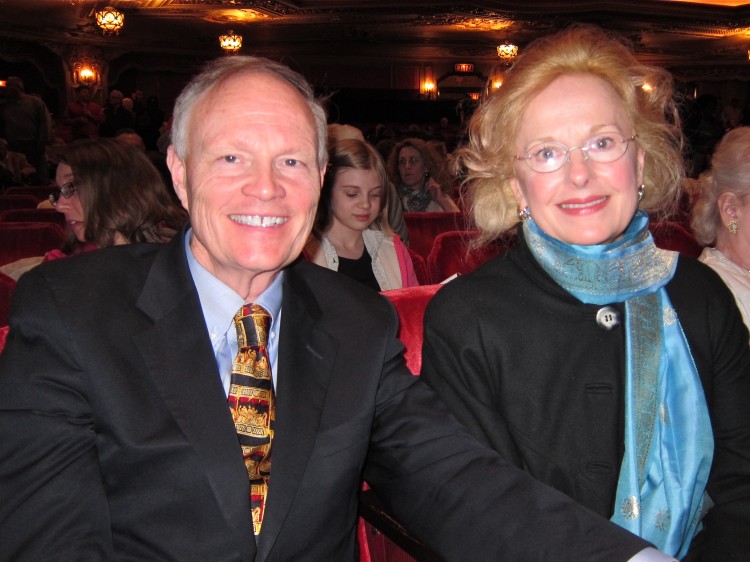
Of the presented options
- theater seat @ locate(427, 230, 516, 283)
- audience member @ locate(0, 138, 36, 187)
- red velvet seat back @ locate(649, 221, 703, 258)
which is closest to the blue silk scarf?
theater seat @ locate(427, 230, 516, 283)

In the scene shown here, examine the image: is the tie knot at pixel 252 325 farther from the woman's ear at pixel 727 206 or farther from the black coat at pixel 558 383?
the woman's ear at pixel 727 206

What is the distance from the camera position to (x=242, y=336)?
4.51 ft

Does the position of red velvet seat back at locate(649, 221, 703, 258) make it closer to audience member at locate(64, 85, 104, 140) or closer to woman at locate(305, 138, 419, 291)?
woman at locate(305, 138, 419, 291)

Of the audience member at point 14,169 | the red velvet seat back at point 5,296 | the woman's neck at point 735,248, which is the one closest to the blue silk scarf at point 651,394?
the woman's neck at point 735,248

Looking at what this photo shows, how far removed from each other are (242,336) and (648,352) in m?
0.90

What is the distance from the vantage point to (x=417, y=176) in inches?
222

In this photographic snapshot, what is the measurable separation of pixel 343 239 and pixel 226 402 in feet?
7.68

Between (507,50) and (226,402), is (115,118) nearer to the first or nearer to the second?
(507,50)

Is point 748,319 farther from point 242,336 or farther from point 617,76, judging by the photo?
point 242,336

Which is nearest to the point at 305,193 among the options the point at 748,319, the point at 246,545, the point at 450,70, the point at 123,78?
the point at 246,545

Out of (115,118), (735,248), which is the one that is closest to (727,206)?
(735,248)

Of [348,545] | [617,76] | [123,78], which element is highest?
[123,78]

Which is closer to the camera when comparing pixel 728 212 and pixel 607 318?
pixel 607 318

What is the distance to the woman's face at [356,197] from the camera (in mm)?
3445
